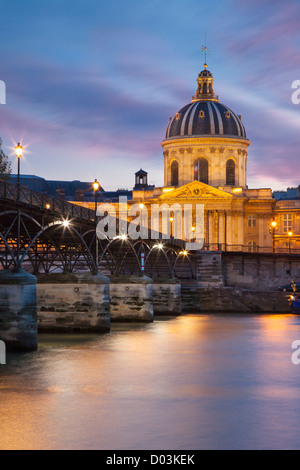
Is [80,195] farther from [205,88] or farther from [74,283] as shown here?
[74,283]

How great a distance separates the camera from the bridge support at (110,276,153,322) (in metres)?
60.8

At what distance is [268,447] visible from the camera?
22328 millimetres

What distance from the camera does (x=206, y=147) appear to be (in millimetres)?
138500

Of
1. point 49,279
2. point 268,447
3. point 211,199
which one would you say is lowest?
point 268,447

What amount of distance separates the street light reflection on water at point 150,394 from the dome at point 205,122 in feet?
301

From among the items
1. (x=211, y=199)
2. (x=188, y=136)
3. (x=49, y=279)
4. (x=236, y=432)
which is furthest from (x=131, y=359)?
(x=188, y=136)

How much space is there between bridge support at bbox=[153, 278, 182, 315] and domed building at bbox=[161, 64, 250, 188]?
220 ft

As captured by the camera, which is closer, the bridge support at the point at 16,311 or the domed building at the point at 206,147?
the bridge support at the point at 16,311

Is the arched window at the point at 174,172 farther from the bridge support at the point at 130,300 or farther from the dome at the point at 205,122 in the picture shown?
the bridge support at the point at 130,300

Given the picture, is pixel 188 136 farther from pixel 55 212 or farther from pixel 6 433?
pixel 6 433

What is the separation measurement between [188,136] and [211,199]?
16862mm

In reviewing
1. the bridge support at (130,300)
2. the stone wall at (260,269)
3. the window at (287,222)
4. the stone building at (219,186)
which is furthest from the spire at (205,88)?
the bridge support at (130,300)

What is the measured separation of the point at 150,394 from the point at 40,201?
13057 millimetres

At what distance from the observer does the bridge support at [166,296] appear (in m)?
73.3
